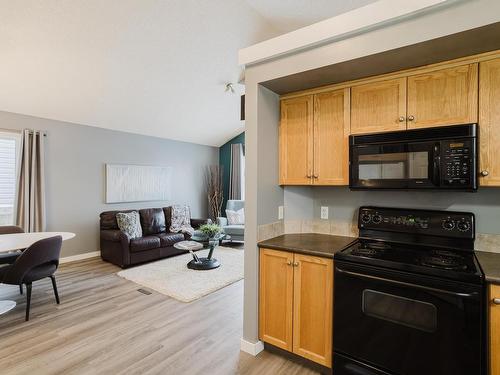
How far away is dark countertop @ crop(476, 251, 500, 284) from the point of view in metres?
1.48

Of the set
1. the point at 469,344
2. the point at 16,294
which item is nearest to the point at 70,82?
the point at 16,294

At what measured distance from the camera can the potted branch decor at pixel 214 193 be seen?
24.5 feet

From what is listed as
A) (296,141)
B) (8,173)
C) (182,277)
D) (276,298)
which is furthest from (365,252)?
(8,173)

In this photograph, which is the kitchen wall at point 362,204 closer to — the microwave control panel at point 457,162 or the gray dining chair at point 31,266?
the microwave control panel at point 457,162

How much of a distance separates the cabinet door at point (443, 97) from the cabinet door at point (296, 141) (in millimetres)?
771

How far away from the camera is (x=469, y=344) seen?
1.51 meters

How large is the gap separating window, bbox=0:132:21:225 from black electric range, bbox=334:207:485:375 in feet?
16.7

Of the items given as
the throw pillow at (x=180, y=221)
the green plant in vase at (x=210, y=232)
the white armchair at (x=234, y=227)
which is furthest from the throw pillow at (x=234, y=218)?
the green plant in vase at (x=210, y=232)

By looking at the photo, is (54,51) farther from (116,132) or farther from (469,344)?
(469,344)

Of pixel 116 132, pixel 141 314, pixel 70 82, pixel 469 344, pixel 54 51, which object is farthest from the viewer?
pixel 116 132

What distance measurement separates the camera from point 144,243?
15.7 feet

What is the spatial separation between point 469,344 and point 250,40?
4.10 metres

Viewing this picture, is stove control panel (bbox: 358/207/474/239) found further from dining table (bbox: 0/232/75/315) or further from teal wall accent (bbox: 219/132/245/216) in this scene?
teal wall accent (bbox: 219/132/245/216)

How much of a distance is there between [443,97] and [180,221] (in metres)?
5.08
